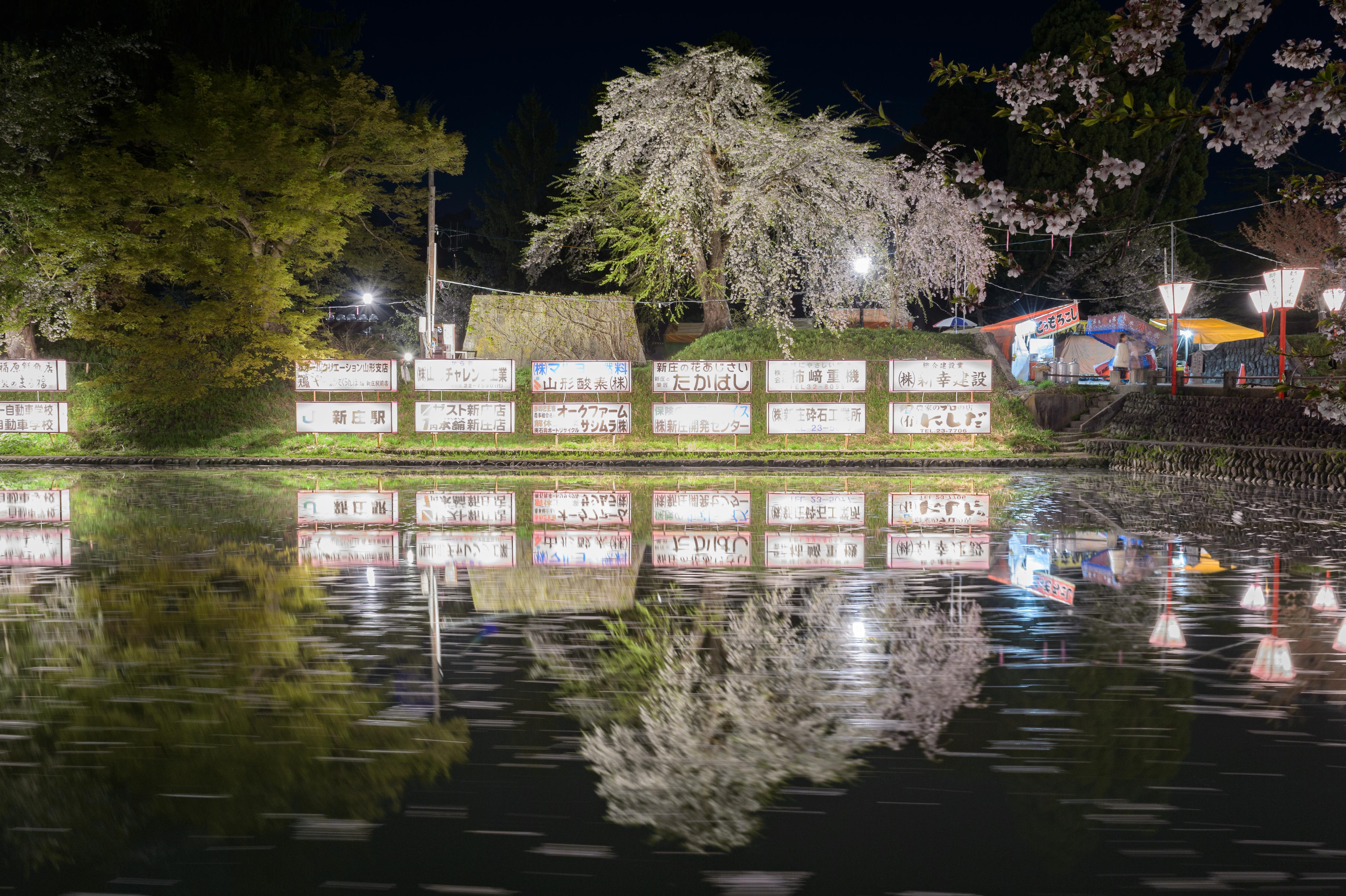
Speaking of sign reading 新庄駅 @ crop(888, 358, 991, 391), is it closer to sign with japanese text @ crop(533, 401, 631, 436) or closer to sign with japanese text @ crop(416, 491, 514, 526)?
sign with japanese text @ crop(533, 401, 631, 436)

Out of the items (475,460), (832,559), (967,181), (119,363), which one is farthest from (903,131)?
(119,363)

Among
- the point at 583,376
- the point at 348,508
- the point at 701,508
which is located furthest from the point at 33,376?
the point at 701,508

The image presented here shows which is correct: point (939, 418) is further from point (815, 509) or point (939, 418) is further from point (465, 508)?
point (465, 508)

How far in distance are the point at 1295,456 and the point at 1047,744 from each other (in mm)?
17248

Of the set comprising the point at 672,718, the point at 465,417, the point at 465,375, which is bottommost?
the point at 672,718

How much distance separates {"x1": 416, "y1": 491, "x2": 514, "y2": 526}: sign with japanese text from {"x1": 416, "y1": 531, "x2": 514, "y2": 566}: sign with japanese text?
0.93 meters

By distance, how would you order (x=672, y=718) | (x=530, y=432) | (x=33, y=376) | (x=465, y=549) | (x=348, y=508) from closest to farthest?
(x=672, y=718), (x=465, y=549), (x=348, y=508), (x=530, y=432), (x=33, y=376)

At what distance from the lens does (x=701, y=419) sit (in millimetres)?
28484

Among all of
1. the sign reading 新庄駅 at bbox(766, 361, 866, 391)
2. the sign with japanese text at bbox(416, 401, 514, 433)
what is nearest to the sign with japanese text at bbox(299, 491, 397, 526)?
the sign with japanese text at bbox(416, 401, 514, 433)

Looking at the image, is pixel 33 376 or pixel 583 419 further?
pixel 33 376

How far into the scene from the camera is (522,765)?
4.70 metres

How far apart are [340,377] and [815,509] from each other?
1820 centimetres

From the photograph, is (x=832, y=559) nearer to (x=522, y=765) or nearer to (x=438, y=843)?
(x=522, y=765)

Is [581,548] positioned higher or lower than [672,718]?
higher
